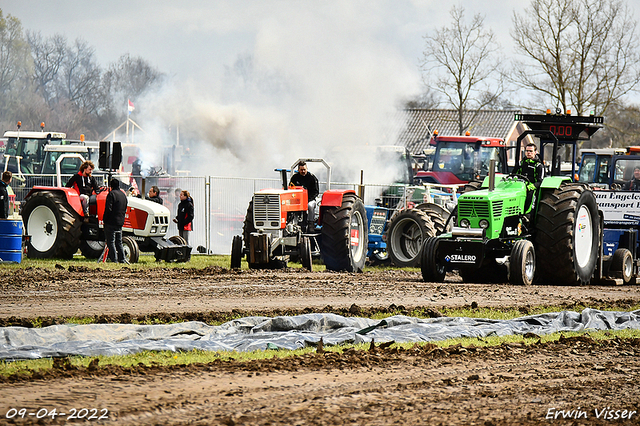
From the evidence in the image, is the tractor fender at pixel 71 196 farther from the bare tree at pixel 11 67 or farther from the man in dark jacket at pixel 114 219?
the bare tree at pixel 11 67

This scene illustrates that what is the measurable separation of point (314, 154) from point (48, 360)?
76.3 feet

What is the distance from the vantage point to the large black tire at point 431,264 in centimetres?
1296

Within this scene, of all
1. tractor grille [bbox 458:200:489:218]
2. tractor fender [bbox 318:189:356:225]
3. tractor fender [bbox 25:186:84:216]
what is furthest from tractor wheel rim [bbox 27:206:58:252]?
tractor grille [bbox 458:200:489:218]

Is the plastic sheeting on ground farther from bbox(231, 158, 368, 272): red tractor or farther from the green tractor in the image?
bbox(231, 158, 368, 272): red tractor

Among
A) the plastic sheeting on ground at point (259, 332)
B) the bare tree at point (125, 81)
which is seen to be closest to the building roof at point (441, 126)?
the bare tree at point (125, 81)

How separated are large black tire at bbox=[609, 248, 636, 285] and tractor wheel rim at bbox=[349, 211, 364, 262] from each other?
188 inches

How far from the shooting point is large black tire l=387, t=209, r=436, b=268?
16594mm

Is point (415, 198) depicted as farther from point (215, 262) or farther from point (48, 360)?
point (48, 360)

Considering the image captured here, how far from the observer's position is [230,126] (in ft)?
87.0

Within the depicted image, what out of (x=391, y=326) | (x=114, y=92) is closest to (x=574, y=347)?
(x=391, y=326)

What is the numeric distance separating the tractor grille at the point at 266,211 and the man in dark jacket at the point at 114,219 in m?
2.77

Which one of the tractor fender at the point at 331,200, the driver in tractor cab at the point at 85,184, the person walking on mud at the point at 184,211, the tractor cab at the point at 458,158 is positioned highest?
A: the tractor cab at the point at 458,158

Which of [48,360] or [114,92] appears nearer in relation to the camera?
[48,360]

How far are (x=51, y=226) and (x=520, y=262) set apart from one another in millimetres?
9715
